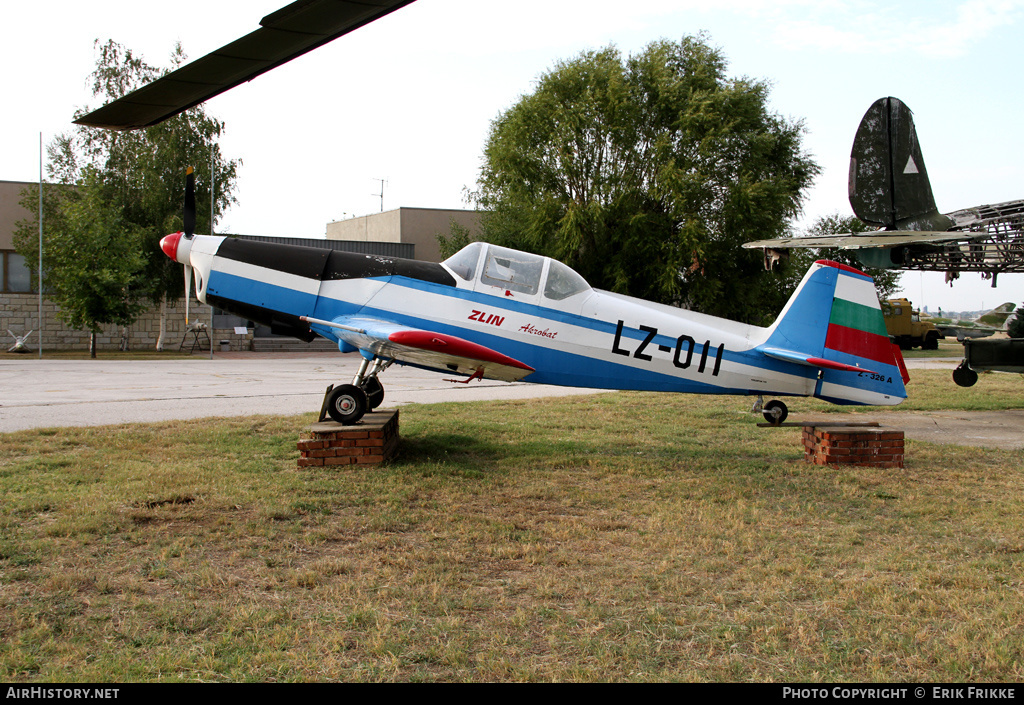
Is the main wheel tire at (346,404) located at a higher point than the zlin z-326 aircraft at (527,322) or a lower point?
lower

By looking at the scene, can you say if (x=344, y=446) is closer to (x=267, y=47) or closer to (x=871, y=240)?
(x=267, y=47)

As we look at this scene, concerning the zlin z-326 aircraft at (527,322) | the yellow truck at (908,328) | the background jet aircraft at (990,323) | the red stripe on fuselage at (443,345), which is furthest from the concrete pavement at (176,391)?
the yellow truck at (908,328)

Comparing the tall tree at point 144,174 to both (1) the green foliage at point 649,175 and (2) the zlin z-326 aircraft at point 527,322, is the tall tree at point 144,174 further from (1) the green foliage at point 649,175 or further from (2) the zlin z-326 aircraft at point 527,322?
(2) the zlin z-326 aircraft at point 527,322

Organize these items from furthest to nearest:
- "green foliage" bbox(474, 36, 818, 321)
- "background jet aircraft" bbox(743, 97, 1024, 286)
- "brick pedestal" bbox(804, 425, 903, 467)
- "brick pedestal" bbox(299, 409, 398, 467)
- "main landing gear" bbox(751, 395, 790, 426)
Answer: "green foliage" bbox(474, 36, 818, 321), "background jet aircraft" bbox(743, 97, 1024, 286), "main landing gear" bbox(751, 395, 790, 426), "brick pedestal" bbox(804, 425, 903, 467), "brick pedestal" bbox(299, 409, 398, 467)

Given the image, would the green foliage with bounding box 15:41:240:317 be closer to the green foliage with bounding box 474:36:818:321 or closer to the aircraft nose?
the green foliage with bounding box 474:36:818:321

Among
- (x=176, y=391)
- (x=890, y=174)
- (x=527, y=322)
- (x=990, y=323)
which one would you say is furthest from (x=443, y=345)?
(x=990, y=323)

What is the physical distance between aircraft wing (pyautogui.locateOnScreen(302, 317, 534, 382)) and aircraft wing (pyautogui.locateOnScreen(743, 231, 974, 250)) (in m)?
4.74

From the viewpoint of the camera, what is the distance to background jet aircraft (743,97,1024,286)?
11.9m

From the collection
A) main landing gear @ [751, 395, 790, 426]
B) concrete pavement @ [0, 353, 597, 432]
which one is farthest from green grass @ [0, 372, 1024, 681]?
concrete pavement @ [0, 353, 597, 432]

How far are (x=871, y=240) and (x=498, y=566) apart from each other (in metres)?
8.96

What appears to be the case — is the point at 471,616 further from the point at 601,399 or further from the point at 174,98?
the point at 601,399

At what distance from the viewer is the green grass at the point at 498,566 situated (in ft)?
9.87

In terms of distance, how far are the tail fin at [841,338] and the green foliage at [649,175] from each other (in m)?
18.2

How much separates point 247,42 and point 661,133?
26.5 meters
